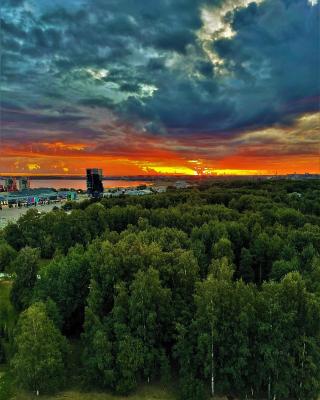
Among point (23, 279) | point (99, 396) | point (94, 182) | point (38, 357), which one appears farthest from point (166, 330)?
point (94, 182)

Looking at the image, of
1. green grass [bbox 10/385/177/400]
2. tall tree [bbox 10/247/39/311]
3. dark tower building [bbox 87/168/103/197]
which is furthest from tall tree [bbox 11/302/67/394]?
dark tower building [bbox 87/168/103/197]

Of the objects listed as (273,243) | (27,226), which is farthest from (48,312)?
(27,226)

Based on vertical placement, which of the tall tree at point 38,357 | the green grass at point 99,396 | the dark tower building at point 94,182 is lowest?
the green grass at point 99,396

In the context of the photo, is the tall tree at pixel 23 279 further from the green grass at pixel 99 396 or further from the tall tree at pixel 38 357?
the green grass at pixel 99 396

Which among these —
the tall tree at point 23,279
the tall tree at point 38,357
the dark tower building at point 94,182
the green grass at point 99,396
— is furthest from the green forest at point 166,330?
the dark tower building at point 94,182

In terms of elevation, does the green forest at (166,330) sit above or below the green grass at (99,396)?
above

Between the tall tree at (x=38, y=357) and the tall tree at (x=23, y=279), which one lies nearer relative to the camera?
the tall tree at (x=38, y=357)

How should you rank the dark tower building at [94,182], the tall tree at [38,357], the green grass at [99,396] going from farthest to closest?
the dark tower building at [94,182] < the green grass at [99,396] < the tall tree at [38,357]

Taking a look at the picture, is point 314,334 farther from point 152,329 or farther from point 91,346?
point 91,346

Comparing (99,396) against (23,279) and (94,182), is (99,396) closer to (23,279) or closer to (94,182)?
(23,279)

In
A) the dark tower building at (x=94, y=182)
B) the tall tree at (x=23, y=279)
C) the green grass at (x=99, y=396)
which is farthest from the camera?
the dark tower building at (x=94, y=182)

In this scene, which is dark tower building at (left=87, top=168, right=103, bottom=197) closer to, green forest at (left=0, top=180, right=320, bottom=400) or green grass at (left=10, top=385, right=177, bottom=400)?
green forest at (left=0, top=180, right=320, bottom=400)
